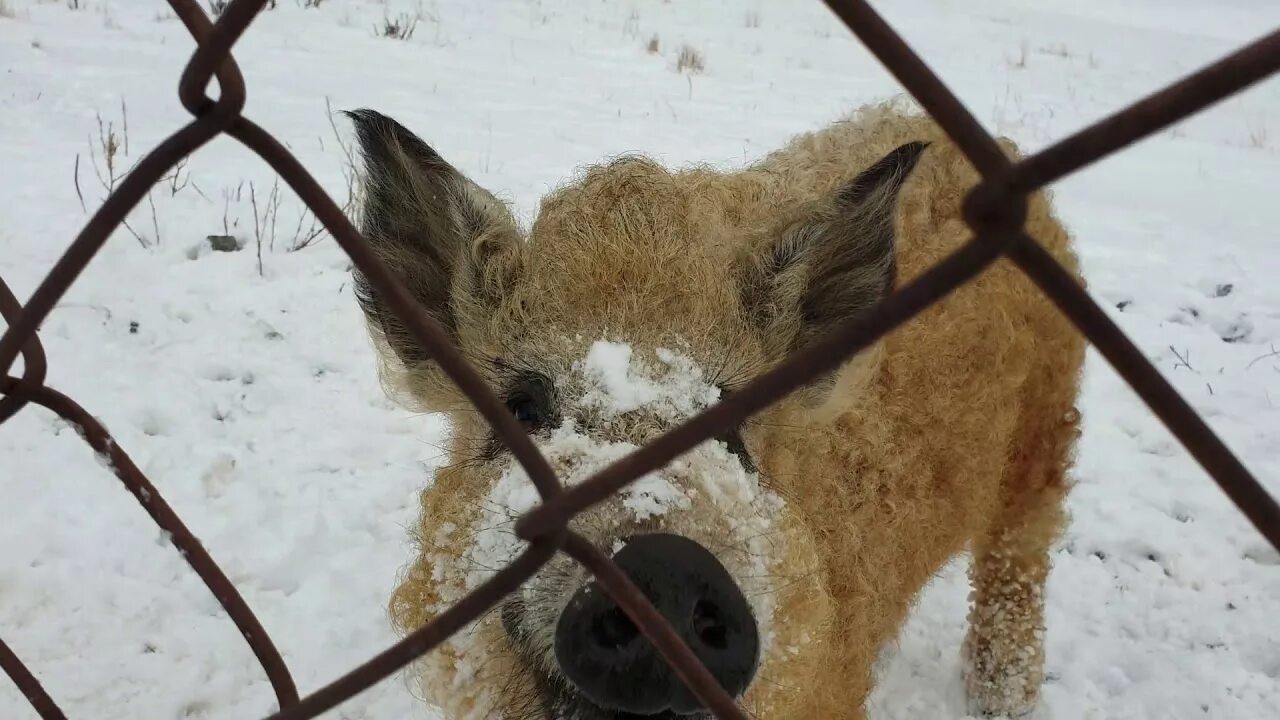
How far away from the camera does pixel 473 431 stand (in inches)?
89.7

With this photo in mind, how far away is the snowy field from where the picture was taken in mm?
3104

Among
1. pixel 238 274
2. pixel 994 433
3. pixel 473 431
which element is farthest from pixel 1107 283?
pixel 238 274

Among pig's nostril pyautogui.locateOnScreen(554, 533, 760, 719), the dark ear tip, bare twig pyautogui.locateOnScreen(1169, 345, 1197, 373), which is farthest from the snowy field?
pig's nostril pyautogui.locateOnScreen(554, 533, 760, 719)

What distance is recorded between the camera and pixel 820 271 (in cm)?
232

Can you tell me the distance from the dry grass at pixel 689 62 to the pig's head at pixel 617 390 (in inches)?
350

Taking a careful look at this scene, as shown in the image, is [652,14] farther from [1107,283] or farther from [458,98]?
[1107,283]

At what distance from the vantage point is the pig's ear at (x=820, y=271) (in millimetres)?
2174

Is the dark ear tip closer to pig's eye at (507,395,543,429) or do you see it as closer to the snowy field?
the snowy field

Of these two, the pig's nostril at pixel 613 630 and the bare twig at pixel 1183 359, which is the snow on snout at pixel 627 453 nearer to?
the pig's nostril at pixel 613 630

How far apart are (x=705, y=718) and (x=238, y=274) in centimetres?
449

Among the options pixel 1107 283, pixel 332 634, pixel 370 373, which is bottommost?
pixel 1107 283

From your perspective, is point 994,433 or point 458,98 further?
point 458,98

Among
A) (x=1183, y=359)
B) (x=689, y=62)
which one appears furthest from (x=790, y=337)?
(x=689, y=62)

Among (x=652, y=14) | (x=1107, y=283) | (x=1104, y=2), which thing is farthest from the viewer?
(x=1104, y=2)
